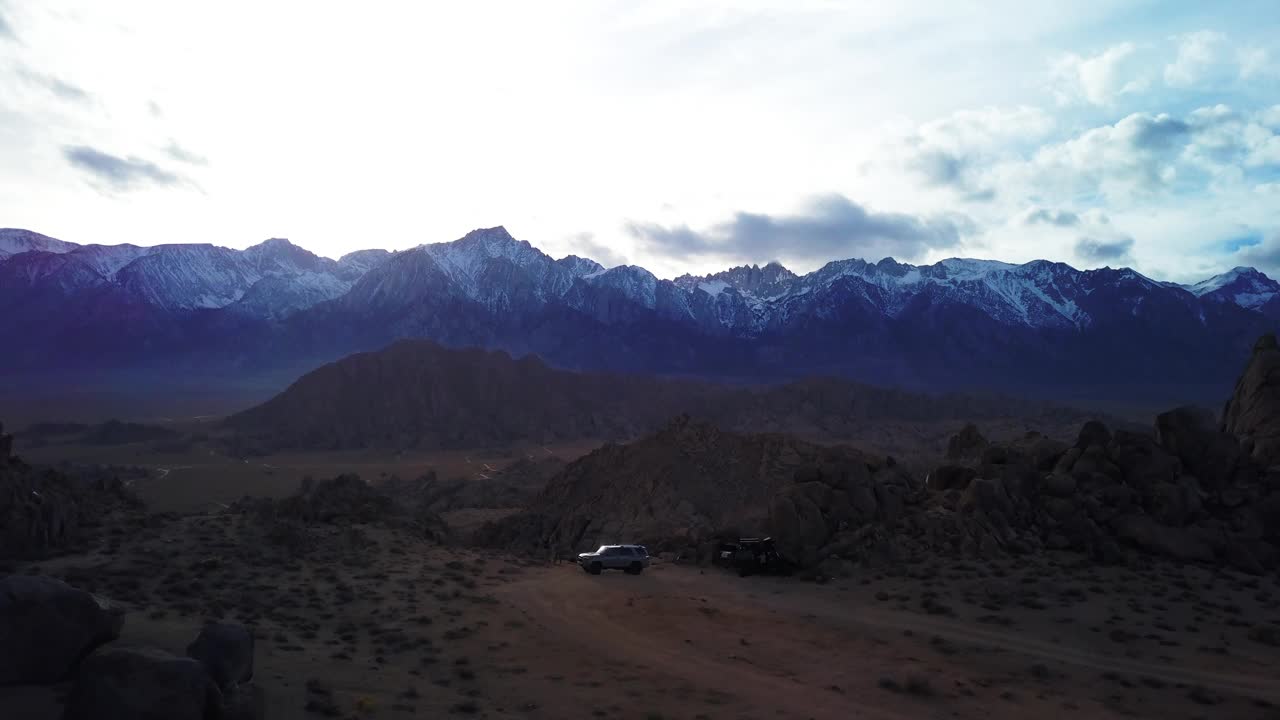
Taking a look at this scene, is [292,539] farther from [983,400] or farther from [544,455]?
[983,400]

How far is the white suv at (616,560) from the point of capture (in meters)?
26.0

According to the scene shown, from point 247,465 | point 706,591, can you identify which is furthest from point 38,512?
point 247,465

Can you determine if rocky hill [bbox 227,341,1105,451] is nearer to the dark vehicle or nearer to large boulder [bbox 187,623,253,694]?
the dark vehicle

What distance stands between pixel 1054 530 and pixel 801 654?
38.9 ft

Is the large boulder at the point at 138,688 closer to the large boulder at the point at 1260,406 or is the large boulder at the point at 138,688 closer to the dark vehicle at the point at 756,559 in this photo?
the dark vehicle at the point at 756,559

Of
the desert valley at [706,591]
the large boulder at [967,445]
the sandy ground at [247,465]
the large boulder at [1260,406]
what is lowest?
the sandy ground at [247,465]

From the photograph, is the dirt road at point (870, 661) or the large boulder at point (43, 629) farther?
the dirt road at point (870, 661)

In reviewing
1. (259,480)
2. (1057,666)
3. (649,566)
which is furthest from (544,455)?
(1057,666)

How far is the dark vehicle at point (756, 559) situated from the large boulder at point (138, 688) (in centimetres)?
1759

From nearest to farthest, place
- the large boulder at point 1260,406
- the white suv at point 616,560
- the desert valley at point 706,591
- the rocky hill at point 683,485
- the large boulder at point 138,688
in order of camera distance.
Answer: the large boulder at point 138,688 < the desert valley at point 706,591 < the white suv at point 616,560 < the large boulder at point 1260,406 < the rocky hill at point 683,485

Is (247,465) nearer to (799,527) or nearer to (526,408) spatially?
(526,408)

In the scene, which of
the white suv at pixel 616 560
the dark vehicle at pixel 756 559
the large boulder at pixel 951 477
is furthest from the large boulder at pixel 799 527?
the large boulder at pixel 951 477

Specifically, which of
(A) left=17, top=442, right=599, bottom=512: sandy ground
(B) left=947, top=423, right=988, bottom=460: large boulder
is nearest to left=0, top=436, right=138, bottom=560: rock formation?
(A) left=17, top=442, right=599, bottom=512: sandy ground

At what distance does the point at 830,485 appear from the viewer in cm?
2708
